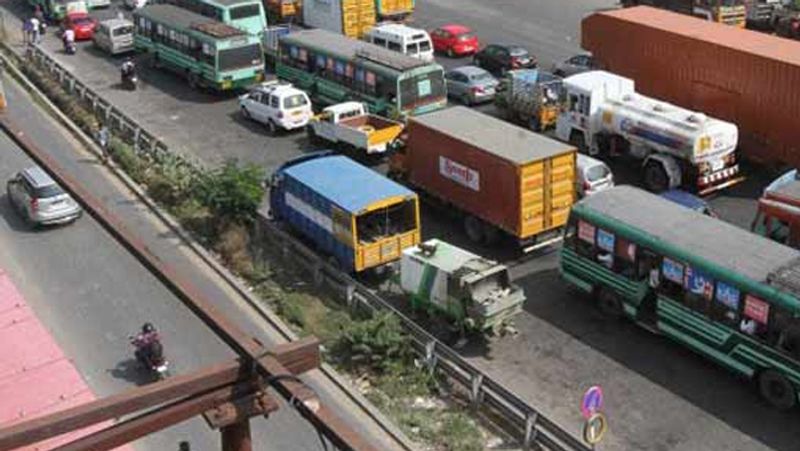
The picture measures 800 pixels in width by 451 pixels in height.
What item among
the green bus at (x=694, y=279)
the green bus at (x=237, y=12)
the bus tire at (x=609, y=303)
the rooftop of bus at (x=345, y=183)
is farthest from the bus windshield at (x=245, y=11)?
the bus tire at (x=609, y=303)

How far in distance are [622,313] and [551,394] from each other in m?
3.41

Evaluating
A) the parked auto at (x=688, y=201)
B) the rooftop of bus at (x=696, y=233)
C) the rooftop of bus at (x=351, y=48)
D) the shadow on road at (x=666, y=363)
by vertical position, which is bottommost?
the shadow on road at (x=666, y=363)

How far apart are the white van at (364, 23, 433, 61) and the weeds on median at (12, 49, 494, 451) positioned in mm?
10983

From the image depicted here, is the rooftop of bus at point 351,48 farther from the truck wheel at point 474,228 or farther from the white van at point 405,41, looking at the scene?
the truck wheel at point 474,228

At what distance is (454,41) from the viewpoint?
46281mm

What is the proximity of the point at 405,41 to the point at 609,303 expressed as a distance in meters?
21.2

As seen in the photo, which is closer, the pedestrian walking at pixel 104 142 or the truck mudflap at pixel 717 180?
the truck mudflap at pixel 717 180

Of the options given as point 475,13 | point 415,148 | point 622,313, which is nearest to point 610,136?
point 415,148

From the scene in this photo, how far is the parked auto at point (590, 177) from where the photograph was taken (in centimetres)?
2922

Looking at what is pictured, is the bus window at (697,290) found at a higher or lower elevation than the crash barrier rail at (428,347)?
higher

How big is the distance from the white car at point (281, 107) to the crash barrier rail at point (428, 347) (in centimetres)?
373

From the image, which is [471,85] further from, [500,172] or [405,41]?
[500,172]

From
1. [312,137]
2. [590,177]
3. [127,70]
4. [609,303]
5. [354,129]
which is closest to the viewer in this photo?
[609,303]

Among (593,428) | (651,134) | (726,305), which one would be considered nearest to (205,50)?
(651,134)
